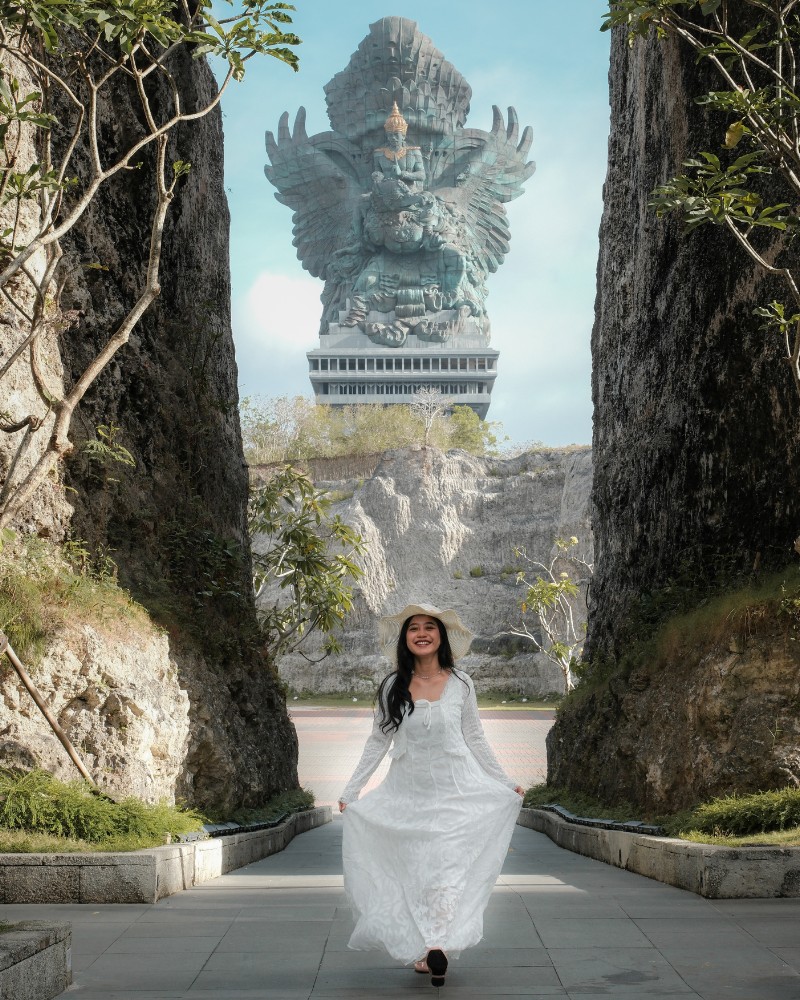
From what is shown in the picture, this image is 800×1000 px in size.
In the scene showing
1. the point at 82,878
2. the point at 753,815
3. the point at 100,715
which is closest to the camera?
the point at 82,878

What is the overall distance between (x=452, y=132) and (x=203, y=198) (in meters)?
96.9

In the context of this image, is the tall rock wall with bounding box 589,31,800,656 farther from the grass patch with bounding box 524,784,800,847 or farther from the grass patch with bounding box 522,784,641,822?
the grass patch with bounding box 524,784,800,847

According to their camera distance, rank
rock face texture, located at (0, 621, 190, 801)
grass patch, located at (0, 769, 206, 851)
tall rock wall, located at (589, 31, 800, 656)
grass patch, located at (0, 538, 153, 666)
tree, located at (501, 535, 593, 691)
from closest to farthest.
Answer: grass patch, located at (0, 769, 206, 851) < rock face texture, located at (0, 621, 190, 801) < grass patch, located at (0, 538, 153, 666) < tall rock wall, located at (589, 31, 800, 656) < tree, located at (501, 535, 593, 691)

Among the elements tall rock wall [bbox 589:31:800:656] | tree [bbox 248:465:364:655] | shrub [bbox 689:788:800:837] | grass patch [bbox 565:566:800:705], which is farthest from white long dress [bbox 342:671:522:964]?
tree [bbox 248:465:364:655]

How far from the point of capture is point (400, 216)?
343 ft

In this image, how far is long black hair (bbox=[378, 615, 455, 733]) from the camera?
203 inches

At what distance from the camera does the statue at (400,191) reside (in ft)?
341

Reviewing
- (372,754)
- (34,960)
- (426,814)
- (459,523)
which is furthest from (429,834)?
(459,523)

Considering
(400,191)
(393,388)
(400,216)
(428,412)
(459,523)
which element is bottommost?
(459,523)

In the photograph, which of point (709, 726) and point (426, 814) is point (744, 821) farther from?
point (426, 814)

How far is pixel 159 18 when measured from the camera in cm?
689

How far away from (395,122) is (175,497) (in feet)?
319

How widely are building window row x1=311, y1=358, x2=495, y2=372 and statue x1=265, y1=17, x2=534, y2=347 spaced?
6.65 feet

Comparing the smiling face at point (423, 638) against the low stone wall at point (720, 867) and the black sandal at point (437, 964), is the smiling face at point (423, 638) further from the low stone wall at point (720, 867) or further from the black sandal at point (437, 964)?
the low stone wall at point (720, 867)
